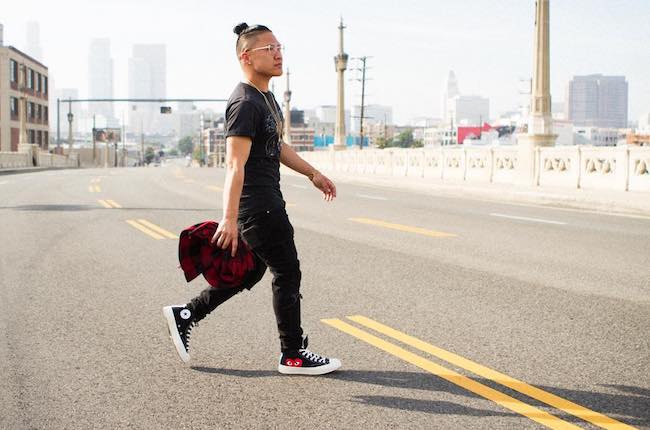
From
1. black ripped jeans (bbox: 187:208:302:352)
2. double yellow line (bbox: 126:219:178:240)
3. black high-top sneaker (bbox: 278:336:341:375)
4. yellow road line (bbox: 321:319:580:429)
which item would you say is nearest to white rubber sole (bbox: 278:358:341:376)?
A: black high-top sneaker (bbox: 278:336:341:375)

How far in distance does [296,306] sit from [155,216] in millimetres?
10341

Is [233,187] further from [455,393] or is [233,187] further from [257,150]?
[455,393]

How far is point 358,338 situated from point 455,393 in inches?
48.6

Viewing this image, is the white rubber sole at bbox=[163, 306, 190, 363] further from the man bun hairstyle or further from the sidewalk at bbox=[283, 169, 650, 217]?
the sidewalk at bbox=[283, 169, 650, 217]

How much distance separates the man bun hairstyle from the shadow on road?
6.36 feet

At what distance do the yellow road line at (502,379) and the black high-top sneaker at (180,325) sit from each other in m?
1.49

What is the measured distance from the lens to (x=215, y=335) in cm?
513

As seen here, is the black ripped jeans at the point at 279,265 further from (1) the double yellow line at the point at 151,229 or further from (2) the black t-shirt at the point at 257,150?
(1) the double yellow line at the point at 151,229

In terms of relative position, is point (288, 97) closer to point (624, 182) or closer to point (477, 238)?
point (624, 182)

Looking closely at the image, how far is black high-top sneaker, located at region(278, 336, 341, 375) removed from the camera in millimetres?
4180

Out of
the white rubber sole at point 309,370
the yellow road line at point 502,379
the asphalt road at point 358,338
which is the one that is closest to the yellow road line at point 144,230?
the asphalt road at point 358,338

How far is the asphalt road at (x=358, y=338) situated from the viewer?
11.9 ft

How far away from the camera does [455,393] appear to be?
3838mm

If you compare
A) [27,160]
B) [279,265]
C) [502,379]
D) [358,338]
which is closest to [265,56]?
[279,265]
